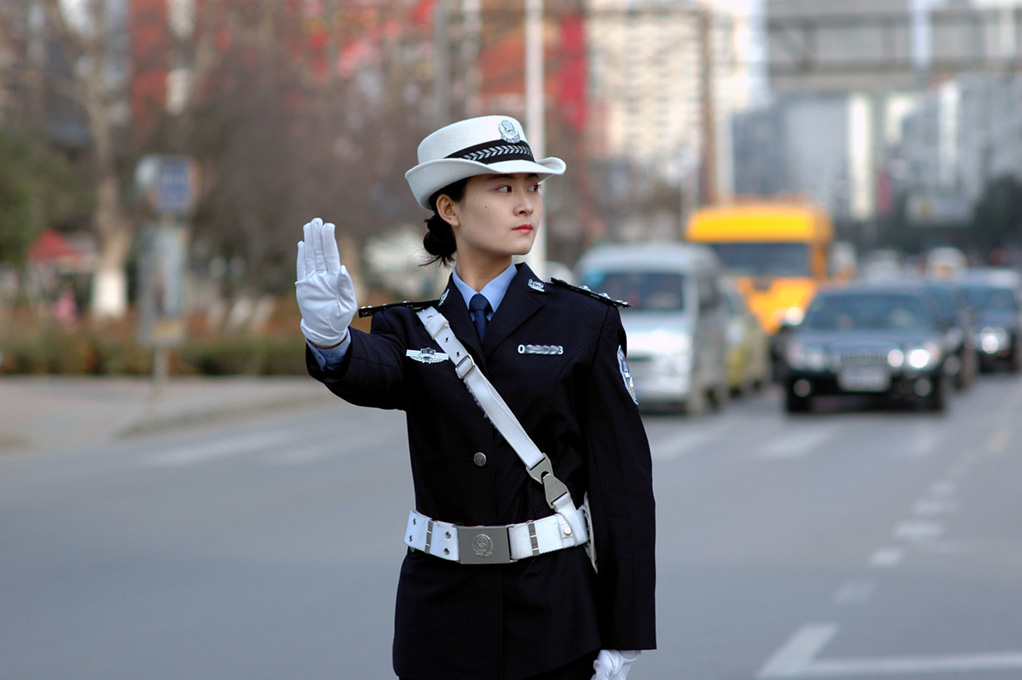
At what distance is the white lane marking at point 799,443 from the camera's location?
15469mm

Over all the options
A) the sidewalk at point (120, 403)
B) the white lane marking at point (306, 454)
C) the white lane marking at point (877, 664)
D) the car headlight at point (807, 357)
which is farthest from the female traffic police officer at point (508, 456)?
the car headlight at point (807, 357)

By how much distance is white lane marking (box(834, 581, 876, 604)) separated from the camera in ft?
26.8

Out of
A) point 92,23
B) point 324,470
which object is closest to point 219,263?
point 92,23

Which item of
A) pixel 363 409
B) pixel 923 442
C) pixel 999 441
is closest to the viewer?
pixel 923 442

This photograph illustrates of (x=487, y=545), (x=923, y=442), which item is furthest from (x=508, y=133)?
(x=923, y=442)

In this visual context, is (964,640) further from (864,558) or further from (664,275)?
(664,275)

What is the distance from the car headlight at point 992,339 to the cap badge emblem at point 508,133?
86.1 feet

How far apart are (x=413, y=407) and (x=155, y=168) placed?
16465mm

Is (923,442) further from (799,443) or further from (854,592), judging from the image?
(854,592)

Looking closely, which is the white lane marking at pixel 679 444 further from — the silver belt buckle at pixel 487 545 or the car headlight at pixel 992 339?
the car headlight at pixel 992 339

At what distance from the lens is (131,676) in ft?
21.6

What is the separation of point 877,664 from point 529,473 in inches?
154

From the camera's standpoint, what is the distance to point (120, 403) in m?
20.1

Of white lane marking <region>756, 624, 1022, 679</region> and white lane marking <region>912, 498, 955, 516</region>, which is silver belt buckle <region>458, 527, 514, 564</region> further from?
white lane marking <region>912, 498, 955, 516</region>
